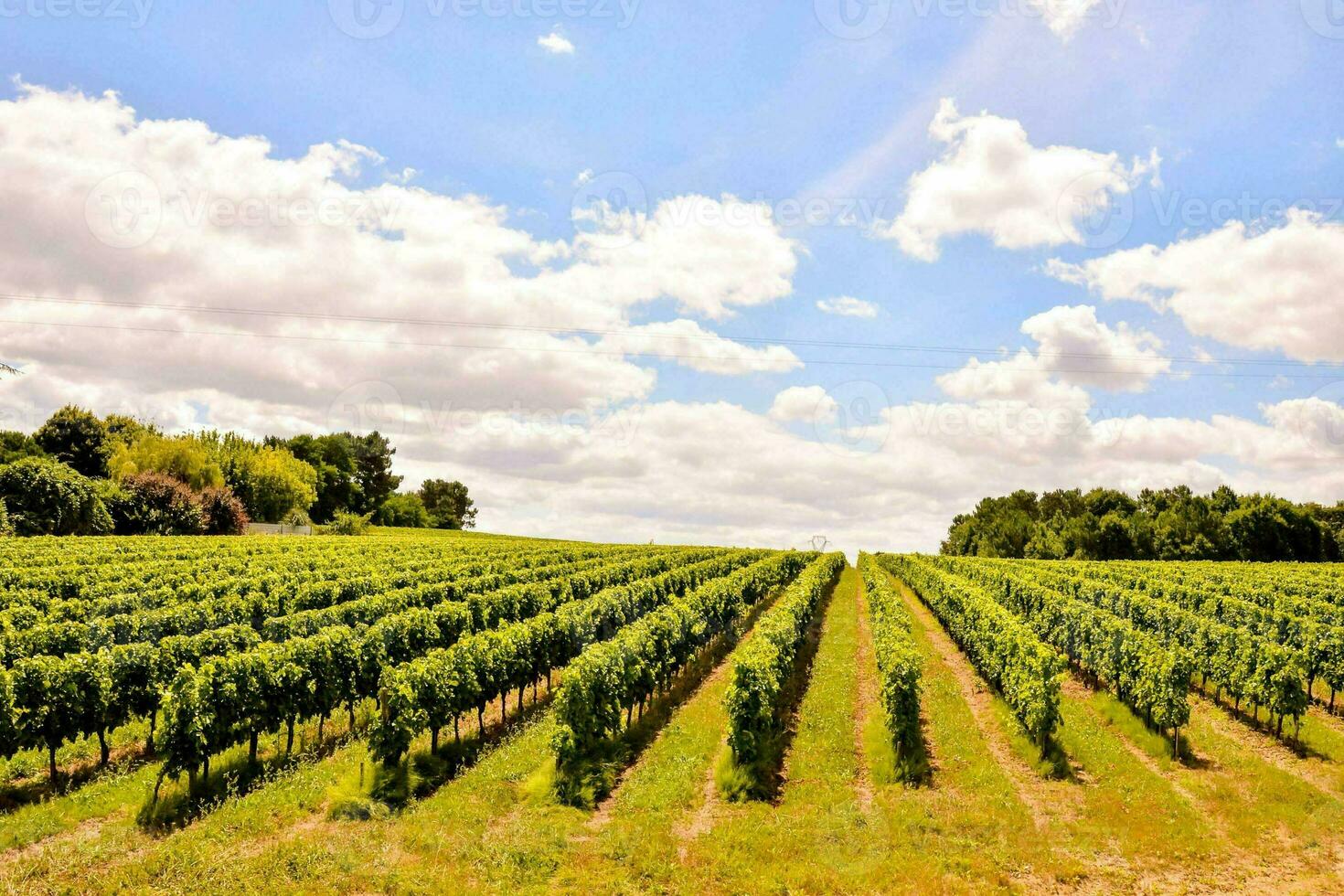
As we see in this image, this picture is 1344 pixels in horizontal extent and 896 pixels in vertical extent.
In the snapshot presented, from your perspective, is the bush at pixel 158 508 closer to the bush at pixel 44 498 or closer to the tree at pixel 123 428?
the bush at pixel 44 498

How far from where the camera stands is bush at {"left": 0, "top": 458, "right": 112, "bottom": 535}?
66.9m

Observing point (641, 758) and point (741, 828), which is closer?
point (741, 828)

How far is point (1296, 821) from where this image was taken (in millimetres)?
15234

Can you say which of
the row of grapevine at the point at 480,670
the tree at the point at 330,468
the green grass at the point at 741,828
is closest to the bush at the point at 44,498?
the tree at the point at 330,468

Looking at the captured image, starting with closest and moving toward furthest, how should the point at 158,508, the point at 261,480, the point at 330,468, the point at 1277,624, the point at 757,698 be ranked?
the point at 757,698, the point at 1277,624, the point at 158,508, the point at 261,480, the point at 330,468

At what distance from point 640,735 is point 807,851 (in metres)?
7.79

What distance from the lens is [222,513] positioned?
84.8 m

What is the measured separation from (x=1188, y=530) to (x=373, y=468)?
134 metres

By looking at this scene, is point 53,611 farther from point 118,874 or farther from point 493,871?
point 493,871

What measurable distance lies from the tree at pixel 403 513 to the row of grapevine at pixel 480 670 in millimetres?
118953

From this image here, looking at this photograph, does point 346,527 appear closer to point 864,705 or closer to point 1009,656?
point 864,705

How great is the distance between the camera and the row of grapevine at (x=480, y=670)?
16.8 meters

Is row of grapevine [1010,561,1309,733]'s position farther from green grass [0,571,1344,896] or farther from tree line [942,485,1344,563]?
tree line [942,485,1344,563]

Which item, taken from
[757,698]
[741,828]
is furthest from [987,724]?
[741,828]
